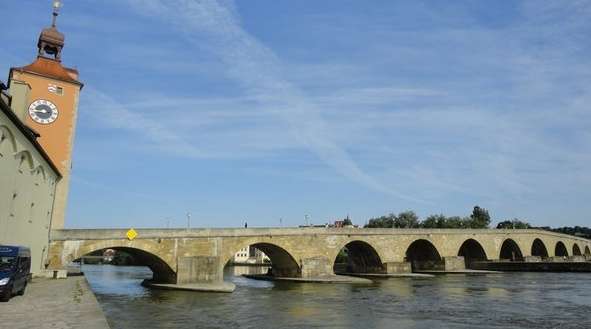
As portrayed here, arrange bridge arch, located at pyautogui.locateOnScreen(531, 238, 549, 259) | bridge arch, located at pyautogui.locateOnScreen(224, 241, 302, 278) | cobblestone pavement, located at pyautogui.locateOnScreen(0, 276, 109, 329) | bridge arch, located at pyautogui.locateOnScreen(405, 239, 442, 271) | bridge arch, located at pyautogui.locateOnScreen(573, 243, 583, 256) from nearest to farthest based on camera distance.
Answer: cobblestone pavement, located at pyautogui.locateOnScreen(0, 276, 109, 329), bridge arch, located at pyautogui.locateOnScreen(224, 241, 302, 278), bridge arch, located at pyautogui.locateOnScreen(405, 239, 442, 271), bridge arch, located at pyautogui.locateOnScreen(531, 238, 549, 259), bridge arch, located at pyautogui.locateOnScreen(573, 243, 583, 256)

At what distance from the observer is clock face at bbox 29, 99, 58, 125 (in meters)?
32.3

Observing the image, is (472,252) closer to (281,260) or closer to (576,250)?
(281,260)

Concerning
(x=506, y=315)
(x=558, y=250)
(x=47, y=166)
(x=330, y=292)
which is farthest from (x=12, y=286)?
(x=558, y=250)

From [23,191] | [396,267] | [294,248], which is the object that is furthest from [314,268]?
[23,191]

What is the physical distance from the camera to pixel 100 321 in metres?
10.6

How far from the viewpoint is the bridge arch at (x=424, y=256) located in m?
57.8

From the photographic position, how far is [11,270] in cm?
1448

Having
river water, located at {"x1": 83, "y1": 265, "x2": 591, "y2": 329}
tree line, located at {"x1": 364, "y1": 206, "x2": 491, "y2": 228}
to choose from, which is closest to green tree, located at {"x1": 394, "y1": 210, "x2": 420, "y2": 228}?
tree line, located at {"x1": 364, "y1": 206, "x2": 491, "y2": 228}

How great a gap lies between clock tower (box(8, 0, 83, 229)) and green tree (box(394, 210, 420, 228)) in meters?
78.8

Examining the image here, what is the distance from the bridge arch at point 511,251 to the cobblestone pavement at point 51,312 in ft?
221

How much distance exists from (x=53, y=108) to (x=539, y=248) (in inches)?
3141

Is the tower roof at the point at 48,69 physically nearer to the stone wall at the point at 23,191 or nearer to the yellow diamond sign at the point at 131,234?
the stone wall at the point at 23,191

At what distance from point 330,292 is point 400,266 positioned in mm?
21886

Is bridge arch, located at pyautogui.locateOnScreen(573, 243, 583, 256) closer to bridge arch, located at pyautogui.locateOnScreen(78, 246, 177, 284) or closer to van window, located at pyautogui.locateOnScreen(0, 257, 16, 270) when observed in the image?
bridge arch, located at pyautogui.locateOnScreen(78, 246, 177, 284)
